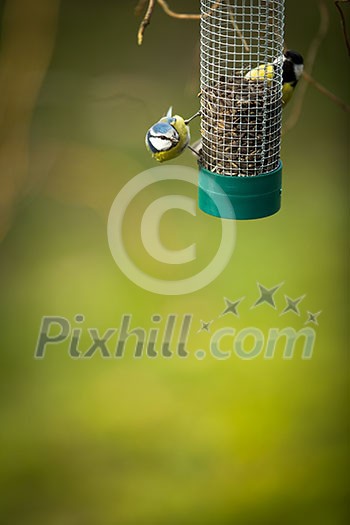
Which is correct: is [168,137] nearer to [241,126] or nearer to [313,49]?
[241,126]

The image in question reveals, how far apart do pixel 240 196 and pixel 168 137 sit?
0.29 meters

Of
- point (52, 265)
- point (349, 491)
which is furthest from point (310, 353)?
point (52, 265)

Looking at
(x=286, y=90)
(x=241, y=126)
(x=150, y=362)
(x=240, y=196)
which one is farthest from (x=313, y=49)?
(x=150, y=362)

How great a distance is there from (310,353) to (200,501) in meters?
1.23

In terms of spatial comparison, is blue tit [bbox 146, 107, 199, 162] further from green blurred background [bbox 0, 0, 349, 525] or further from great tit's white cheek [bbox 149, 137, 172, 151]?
green blurred background [bbox 0, 0, 349, 525]

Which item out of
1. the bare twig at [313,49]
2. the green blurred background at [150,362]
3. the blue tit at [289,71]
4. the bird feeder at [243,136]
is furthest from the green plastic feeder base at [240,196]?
the green blurred background at [150,362]

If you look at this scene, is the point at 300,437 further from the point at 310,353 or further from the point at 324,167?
the point at 324,167

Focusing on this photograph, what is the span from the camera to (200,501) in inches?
231

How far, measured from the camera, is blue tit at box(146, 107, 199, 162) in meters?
2.79

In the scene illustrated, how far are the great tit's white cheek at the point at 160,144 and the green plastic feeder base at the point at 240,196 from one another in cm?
18

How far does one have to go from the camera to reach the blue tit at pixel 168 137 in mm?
2785

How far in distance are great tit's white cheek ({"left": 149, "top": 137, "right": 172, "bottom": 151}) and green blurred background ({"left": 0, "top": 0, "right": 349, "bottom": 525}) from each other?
294 centimetres

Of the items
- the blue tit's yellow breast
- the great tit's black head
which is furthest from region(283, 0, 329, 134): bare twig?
the great tit's black head

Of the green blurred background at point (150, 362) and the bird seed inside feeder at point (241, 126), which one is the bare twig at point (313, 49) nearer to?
the bird seed inside feeder at point (241, 126)
